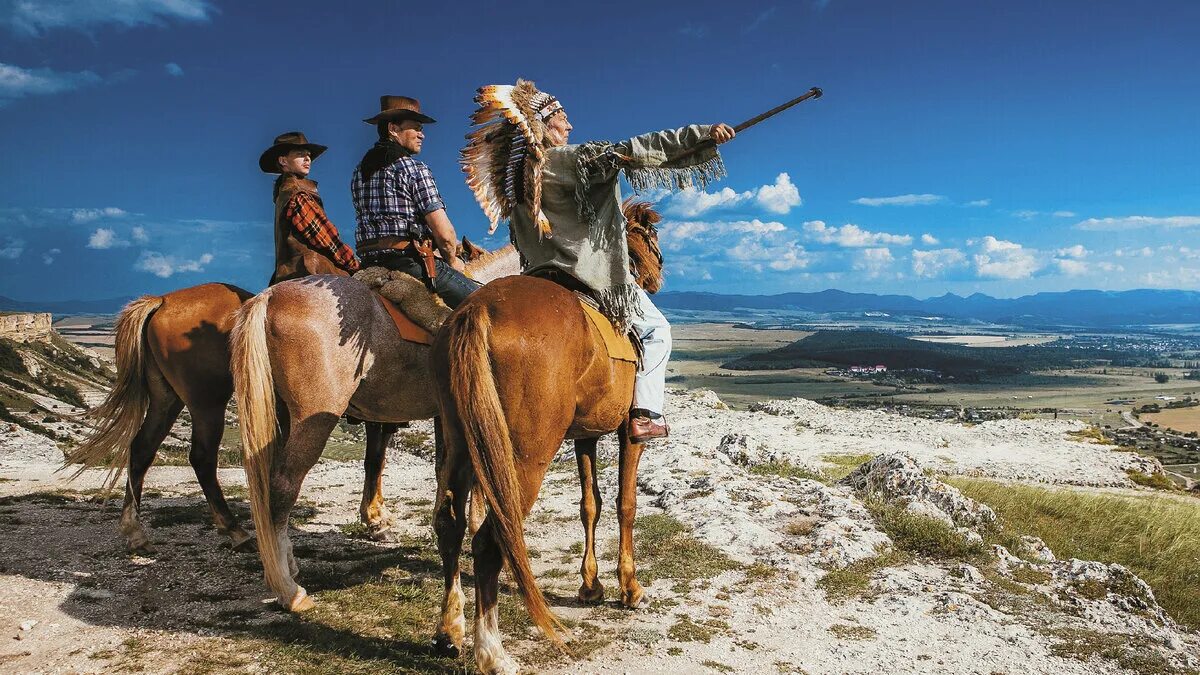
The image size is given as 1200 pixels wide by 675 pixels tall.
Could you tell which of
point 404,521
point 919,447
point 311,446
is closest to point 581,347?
point 311,446

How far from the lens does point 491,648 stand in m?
4.02

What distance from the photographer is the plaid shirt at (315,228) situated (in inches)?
231

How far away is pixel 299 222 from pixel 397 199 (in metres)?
0.99

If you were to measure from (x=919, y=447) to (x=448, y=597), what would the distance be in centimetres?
1606

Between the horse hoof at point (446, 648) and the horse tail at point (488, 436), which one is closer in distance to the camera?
the horse tail at point (488, 436)

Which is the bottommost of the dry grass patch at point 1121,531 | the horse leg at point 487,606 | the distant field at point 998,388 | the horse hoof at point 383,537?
the distant field at point 998,388

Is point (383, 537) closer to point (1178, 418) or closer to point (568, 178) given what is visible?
point (568, 178)

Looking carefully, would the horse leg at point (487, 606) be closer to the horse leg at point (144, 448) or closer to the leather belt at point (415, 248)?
the leather belt at point (415, 248)

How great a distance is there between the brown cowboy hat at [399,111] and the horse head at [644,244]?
6.17 feet

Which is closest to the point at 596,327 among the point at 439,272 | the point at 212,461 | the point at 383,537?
the point at 439,272

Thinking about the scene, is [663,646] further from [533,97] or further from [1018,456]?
[1018,456]

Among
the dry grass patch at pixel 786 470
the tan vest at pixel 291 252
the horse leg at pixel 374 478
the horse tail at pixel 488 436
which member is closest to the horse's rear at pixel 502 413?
the horse tail at pixel 488 436

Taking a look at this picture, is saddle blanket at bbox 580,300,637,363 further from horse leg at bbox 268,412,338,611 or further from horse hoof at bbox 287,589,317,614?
horse hoof at bbox 287,589,317,614

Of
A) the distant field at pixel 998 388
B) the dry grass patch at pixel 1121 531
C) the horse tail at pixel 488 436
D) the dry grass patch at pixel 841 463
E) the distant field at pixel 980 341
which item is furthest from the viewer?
the distant field at pixel 980 341
